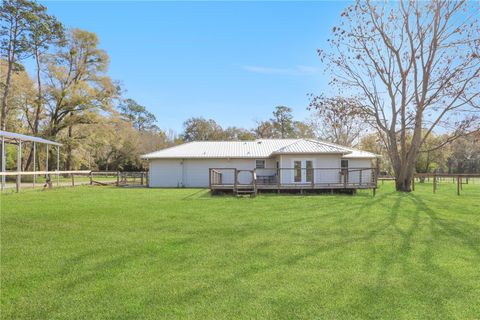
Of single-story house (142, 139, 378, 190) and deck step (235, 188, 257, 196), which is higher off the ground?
single-story house (142, 139, 378, 190)

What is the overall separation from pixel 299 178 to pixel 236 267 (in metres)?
14.3

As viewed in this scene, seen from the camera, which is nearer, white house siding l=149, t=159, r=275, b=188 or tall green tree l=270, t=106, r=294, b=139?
white house siding l=149, t=159, r=275, b=188

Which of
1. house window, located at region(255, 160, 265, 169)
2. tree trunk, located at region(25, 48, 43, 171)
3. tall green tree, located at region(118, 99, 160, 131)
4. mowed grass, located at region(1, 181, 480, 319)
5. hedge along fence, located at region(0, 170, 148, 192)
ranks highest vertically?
tall green tree, located at region(118, 99, 160, 131)

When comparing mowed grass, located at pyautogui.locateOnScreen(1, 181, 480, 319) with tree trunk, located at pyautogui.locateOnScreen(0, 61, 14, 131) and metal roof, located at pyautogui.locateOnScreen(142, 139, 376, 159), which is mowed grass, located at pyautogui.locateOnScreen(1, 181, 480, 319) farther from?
tree trunk, located at pyautogui.locateOnScreen(0, 61, 14, 131)

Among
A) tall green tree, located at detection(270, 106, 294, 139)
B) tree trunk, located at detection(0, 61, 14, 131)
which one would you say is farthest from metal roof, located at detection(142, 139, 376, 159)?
tall green tree, located at detection(270, 106, 294, 139)

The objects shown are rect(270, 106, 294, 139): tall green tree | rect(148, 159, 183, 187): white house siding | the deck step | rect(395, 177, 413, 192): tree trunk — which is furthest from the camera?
rect(270, 106, 294, 139): tall green tree

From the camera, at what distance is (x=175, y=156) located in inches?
848

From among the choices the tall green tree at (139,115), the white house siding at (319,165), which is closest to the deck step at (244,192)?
the white house siding at (319,165)

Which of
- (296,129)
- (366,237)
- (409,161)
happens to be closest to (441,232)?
(366,237)

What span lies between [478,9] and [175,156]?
58.9ft

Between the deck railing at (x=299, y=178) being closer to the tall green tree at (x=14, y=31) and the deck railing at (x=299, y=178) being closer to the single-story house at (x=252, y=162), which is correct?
the single-story house at (x=252, y=162)

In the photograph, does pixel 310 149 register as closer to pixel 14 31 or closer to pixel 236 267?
pixel 236 267

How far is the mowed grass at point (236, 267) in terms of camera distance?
3359mm

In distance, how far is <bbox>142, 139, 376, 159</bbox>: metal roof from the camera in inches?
734
